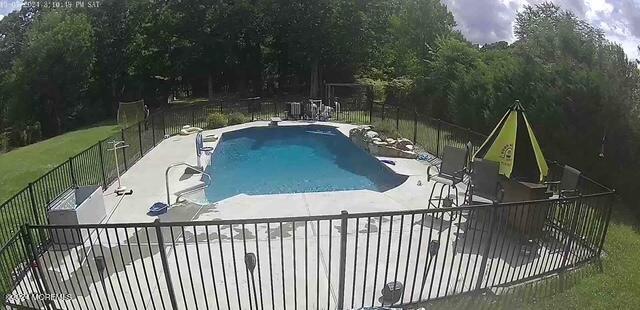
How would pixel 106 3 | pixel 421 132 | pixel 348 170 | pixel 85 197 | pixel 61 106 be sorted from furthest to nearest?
1. pixel 106 3
2. pixel 61 106
3. pixel 421 132
4. pixel 348 170
5. pixel 85 197

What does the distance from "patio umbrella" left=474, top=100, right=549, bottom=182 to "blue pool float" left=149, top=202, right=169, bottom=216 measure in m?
4.98

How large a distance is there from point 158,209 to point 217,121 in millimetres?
9116

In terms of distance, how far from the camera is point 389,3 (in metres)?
22.5

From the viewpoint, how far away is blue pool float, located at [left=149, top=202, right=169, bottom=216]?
6.47 meters

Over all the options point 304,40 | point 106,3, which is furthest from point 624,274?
point 106,3

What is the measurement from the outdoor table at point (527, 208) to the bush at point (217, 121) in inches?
446

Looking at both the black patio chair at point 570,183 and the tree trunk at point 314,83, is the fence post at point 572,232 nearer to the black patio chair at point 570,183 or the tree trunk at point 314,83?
the black patio chair at point 570,183

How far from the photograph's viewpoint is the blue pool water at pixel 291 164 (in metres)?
9.66

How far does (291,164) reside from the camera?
1202 centimetres

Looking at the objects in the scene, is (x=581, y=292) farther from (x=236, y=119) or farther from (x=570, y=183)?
(x=236, y=119)

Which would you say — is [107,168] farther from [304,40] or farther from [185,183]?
[304,40]

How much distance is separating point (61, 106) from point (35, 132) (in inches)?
93.2

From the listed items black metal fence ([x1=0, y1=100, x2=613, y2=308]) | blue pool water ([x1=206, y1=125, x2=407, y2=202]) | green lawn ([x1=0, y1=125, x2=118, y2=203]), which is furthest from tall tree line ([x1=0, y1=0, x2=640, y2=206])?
green lawn ([x1=0, y1=125, x2=118, y2=203])

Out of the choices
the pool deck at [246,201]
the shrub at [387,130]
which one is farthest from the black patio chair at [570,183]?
the shrub at [387,130]
